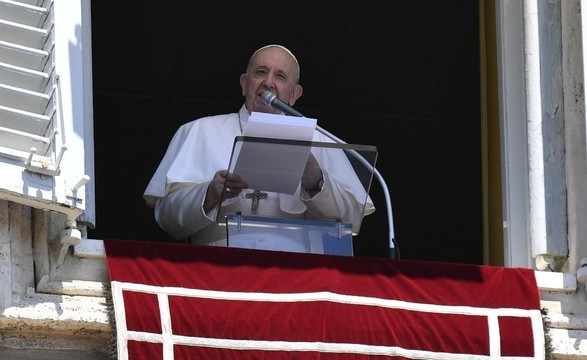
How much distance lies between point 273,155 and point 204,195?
0.46 metres

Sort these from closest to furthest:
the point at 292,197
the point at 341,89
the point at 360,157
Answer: the point at 360,157, the point at 292,197, the point at 341,89

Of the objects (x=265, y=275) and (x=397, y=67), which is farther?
(x=397, y=67)

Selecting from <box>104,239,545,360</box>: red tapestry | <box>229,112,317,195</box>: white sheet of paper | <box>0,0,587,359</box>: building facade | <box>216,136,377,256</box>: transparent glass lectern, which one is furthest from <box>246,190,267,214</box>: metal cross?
<box>0,0,587,359</box>: building facade

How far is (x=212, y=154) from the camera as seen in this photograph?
7969 millimetres

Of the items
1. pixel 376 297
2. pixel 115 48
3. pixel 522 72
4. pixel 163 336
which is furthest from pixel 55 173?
pixel 115 48

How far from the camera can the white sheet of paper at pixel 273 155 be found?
700 centimetres

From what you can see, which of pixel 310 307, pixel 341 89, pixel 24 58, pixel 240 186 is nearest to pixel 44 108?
pixel 24 58

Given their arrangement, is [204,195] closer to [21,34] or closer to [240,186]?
[240,186]

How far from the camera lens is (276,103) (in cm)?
745

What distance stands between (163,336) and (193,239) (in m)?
1.07

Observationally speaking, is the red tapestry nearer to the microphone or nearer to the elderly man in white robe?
the elderly man in white robe

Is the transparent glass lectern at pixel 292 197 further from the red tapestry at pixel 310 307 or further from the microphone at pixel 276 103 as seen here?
the red tapestry at pixel 310 307

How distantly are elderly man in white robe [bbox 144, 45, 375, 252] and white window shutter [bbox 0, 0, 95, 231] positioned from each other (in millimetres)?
468

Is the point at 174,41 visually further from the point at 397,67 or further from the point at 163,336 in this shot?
the point at 163,336
